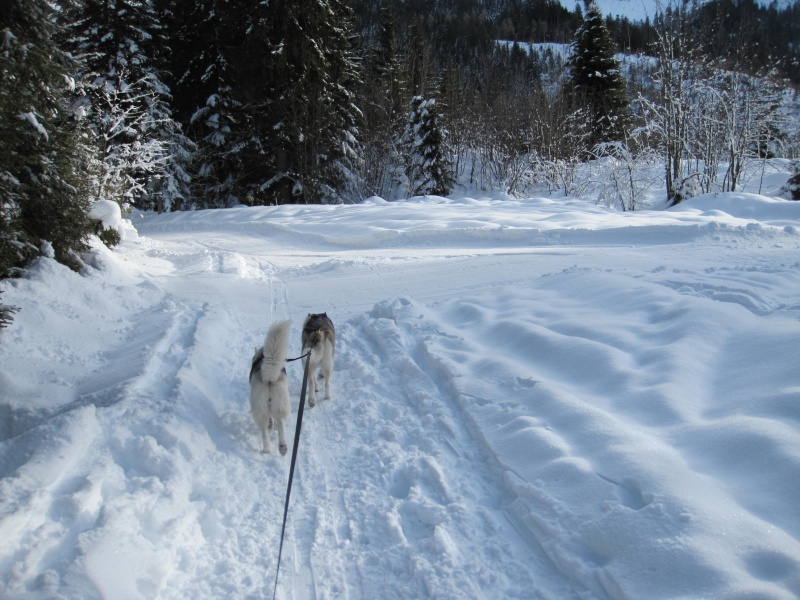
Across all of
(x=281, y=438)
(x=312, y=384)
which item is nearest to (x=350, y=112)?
(x=312, y=384)

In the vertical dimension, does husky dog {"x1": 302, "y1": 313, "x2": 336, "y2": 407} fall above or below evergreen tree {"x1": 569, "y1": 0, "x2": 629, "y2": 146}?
below

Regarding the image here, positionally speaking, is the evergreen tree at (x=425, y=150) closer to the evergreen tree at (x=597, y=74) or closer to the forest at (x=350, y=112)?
the forest at (x=350, y=112)

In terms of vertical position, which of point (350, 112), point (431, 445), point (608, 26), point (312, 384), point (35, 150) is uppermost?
point (608, 26)

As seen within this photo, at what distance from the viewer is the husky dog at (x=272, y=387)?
13.0 ft

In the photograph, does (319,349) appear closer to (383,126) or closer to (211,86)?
(383,126)

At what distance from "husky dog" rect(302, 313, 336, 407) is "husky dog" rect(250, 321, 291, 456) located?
720 millimetres

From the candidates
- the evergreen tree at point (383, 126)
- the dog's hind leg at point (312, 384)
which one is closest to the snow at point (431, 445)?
the dog's hind leg at point (312, 384)

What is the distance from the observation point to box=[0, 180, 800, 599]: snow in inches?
108

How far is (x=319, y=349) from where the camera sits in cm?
505

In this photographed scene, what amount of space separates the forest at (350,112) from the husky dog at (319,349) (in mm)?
5460

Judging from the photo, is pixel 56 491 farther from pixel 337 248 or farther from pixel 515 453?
pixel 337 248

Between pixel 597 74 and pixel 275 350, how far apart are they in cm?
3393

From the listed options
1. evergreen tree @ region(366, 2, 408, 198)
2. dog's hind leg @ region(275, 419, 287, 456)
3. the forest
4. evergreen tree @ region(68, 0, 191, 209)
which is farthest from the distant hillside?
dog's hind leg @ region(275, 419, 287, 456)

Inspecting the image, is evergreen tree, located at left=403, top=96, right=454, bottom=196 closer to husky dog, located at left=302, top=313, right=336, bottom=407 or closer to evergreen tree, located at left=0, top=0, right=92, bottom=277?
evergreen tree, located at left=0, top=0, right=92, bottom=277
